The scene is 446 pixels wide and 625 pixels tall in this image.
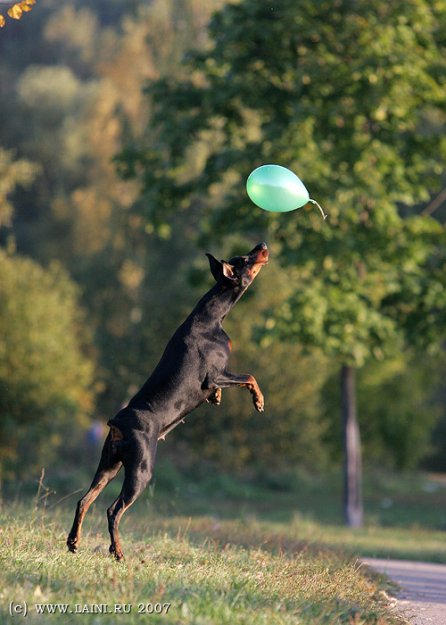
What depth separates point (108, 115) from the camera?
39875 mm

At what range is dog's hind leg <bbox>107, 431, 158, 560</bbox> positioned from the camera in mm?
6793

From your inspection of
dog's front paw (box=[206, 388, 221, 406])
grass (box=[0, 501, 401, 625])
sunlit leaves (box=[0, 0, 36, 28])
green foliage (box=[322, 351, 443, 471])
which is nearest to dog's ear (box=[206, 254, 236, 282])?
dog's front paw (box=[206, 388, 221, 406])

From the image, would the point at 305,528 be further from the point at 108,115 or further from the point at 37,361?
→ the point at 108,115

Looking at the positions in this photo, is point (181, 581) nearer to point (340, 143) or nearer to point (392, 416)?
point (340, 143)

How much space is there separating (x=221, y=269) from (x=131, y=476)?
1.70 metres

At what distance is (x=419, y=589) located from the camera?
8.93 m

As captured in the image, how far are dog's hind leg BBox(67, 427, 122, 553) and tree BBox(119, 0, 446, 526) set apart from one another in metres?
9.75

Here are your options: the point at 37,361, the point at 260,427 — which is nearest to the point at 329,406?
the point at 260,427

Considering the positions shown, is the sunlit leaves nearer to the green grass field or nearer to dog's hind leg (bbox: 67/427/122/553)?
dog's hind leg (bbox: 67/427/122/553)

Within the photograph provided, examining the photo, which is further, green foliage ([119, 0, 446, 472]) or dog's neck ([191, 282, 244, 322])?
green foliage ([119, 0, 446, 472])

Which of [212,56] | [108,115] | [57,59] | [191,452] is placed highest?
[57,59]

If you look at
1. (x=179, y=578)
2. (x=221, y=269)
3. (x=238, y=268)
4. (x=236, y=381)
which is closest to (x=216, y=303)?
(x=221, y=269)

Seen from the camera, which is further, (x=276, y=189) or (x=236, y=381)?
(x=276, y=189)

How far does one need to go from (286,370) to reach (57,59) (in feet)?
113
